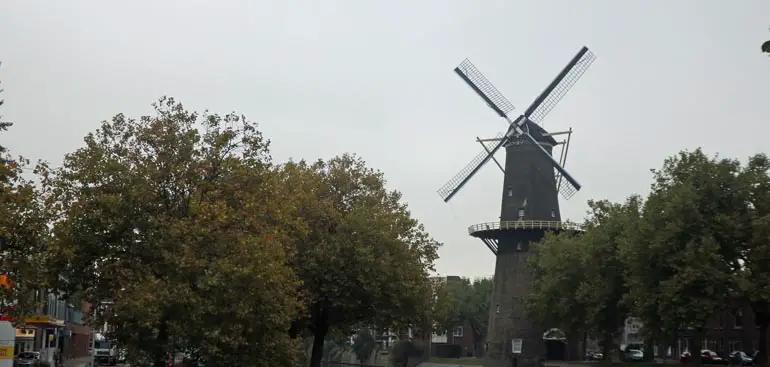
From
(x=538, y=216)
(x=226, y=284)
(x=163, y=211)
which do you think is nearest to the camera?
(x=226, y=284)

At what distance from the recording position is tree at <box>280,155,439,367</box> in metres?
45.1

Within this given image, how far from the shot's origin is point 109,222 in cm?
2883

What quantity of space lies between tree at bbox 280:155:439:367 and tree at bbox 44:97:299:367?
1125cm

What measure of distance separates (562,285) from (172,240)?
41.3 m

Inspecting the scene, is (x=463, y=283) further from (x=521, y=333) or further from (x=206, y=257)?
(x=206, y=257)

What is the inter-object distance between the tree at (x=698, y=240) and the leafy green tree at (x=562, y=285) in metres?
11.4

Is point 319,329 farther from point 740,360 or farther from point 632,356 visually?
point 632,356

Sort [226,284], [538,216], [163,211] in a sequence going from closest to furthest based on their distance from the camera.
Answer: [226,284] < [163,211] < [538,216]

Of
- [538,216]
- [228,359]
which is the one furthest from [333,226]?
[538,216]

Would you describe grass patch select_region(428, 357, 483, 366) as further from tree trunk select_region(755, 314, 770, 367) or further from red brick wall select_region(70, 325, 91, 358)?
red brick wall select_region(70, 325, 91, 358)

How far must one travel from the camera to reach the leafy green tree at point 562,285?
62.9 metres

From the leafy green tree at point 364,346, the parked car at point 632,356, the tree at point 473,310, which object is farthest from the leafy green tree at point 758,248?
the tree at point 473,310

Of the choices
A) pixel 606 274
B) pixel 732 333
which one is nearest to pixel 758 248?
pixel 606 274

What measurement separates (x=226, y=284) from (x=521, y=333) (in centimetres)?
5260
